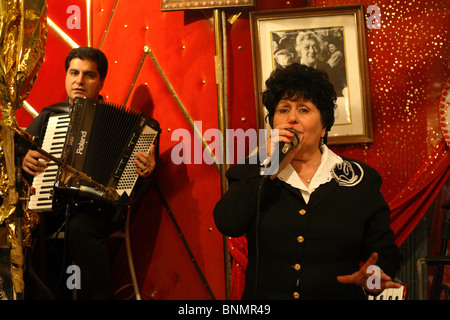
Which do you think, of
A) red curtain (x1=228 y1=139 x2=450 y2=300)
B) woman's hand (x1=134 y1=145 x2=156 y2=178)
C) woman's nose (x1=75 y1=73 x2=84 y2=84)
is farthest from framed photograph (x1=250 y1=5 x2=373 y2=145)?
woman's nose (x1=75 y1=73 x2=84 y2=84)

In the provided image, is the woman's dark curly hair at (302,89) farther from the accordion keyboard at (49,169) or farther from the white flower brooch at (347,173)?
the accordion keyboard at (49,169)

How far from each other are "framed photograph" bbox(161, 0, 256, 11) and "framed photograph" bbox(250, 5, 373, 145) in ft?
0.29

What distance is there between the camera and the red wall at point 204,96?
9.06 ft

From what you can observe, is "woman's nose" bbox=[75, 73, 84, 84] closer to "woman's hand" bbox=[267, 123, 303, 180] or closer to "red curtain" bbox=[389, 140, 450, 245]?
"woman's hand" bbox=[267, 123, 303, 180]

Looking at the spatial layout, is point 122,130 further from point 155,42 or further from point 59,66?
point 59,66

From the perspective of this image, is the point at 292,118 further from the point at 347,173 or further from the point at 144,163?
the point at 144,163

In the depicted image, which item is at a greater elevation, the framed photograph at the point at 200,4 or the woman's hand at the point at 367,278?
the framed photograph at the point at 200,4

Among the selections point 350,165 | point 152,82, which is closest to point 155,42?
point 152,82

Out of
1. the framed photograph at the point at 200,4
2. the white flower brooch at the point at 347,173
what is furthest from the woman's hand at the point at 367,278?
the framed photograph at the point at 200,4

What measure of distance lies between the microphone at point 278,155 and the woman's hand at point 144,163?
1.17 metres

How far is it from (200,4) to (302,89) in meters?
1.28

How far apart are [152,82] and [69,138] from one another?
0.72 m

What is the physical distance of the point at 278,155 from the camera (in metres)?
1.64
